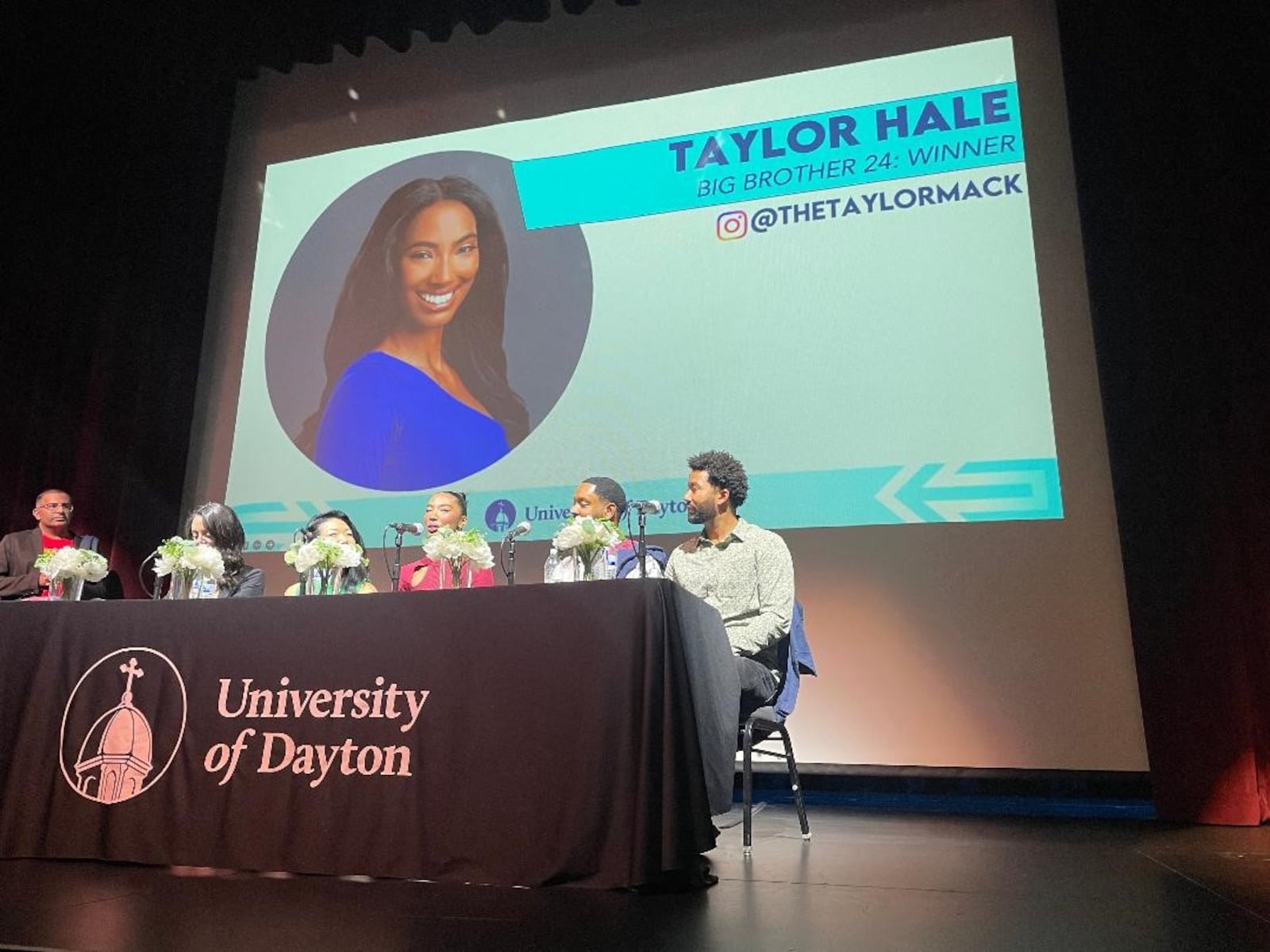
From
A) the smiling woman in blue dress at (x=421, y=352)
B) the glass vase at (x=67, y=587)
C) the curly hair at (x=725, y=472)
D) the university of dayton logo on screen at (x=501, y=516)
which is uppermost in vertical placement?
the smiling woman in blue dress at (x=421, y=352)

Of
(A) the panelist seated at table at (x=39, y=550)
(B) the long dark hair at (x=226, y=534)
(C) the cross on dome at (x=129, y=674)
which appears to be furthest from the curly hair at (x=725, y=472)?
(A) the panelist seated at table at (x=39, y=550)

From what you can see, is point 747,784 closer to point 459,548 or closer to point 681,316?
point 459,548

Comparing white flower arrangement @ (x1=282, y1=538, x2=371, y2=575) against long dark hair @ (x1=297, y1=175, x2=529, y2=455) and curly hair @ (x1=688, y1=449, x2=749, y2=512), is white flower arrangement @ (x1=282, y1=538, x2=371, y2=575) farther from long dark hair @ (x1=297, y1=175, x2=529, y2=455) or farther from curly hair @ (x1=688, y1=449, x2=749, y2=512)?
long dark hair @ (x1=297, y1=175, x2=529, y2=455)

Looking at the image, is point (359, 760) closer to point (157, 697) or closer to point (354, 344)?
point (157, 697)

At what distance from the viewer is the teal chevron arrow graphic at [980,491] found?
3.71 meters

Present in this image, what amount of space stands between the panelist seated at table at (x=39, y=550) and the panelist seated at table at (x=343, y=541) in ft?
4.19

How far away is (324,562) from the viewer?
2.52 m

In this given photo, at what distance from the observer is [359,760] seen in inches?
84.4

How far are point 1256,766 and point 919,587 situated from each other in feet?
4.16

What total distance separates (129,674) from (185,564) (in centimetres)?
31

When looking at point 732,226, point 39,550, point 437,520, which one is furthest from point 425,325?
point 39,550

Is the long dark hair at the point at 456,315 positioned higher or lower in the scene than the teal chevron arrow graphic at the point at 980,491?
higher

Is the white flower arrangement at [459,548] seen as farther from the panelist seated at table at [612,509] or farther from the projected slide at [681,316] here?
the projected slide at [681,316]

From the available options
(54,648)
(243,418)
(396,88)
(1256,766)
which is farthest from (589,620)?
(396,88)
